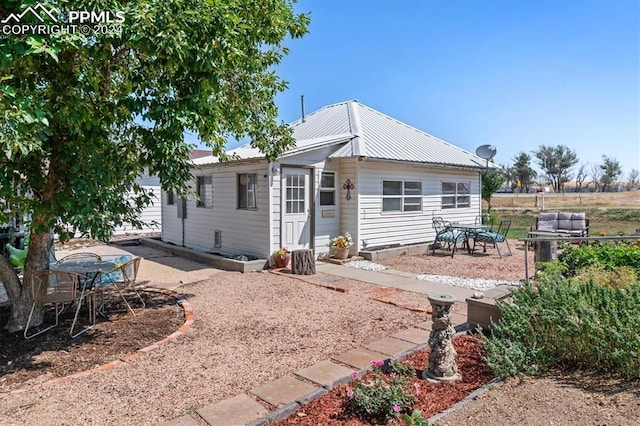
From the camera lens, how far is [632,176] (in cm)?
6412

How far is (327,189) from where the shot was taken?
33.2ft

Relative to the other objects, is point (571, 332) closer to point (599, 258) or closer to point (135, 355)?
point (599, 258)

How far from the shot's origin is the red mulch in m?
2.64

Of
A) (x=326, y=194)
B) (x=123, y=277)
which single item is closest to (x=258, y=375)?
(x=123, y=277)

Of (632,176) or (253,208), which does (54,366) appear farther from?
(632,176)

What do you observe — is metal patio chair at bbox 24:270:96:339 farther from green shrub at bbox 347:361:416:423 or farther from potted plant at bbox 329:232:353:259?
potted plant at bbox 329:232:353:259

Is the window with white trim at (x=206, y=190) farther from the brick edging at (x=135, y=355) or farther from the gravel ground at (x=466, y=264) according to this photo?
the brick edging at (x=135, y=355)

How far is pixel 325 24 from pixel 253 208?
17.7ft

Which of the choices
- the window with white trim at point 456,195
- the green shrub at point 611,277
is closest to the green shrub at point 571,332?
the green shrub at point 611,277

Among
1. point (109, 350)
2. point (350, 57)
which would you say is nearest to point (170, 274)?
point (109, 350)

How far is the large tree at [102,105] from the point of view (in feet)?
10.8

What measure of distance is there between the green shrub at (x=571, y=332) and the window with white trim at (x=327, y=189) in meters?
6.79

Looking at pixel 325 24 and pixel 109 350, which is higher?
pixel 325 24

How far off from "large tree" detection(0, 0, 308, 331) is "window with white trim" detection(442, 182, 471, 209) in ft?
29.7
